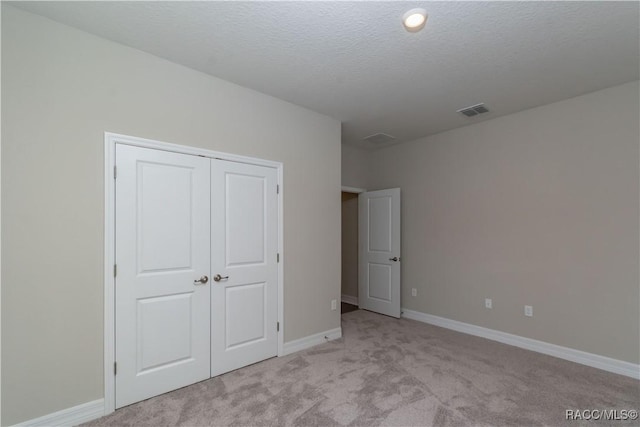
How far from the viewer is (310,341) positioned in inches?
136

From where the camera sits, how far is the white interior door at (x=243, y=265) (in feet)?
9.18

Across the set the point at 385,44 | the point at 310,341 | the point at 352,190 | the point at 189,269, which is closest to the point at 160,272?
the point at 189,269

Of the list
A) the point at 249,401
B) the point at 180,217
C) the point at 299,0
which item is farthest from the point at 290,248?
the point at 299,0

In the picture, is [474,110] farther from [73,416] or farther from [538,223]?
[73,416]

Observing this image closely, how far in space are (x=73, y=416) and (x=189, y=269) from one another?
1.22 m

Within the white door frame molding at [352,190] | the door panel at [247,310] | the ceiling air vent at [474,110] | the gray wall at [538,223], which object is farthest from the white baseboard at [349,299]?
the ceiling air vent at [474,110]

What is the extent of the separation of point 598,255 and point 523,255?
2.19 feet

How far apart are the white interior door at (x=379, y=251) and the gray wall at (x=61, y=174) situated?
10.1ft

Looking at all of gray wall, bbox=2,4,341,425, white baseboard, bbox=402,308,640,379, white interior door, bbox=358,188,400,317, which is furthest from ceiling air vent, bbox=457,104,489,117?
gray wall, bbox=2,4,341,425

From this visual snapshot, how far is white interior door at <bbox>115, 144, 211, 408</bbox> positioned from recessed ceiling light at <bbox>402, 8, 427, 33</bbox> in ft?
6.50

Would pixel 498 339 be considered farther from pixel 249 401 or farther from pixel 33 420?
pixel 33 420

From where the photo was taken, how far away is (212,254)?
2.76 meters

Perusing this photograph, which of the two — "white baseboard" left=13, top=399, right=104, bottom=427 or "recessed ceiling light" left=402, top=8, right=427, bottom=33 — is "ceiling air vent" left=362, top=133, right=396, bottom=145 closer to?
"recessed ceiling light" left=402, top=8, right=427, bottom=33

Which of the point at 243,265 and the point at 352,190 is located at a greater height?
the point at 352,190
